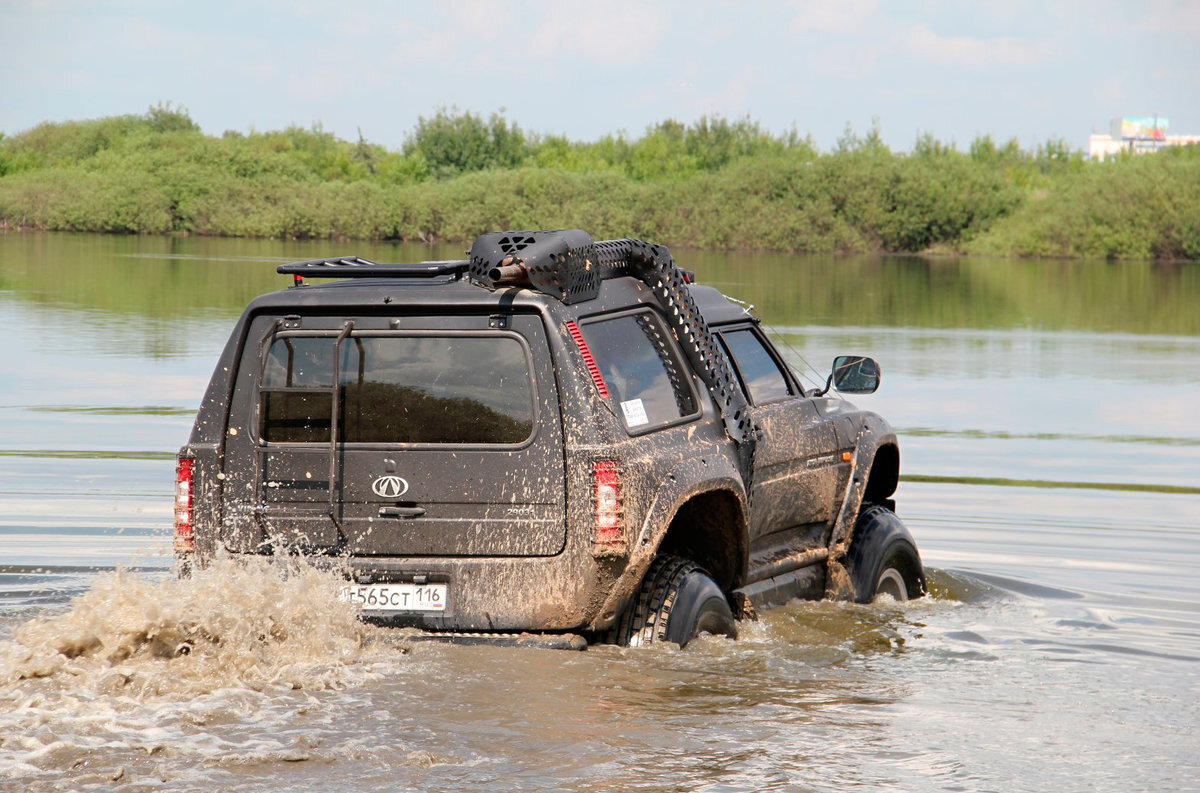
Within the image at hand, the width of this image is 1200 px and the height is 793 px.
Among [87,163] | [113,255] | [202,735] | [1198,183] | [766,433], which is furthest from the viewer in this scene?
[87,163]

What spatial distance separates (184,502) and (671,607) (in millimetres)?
1942

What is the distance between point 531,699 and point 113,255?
52264mm

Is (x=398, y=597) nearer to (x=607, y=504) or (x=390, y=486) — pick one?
(x=390, y=486)

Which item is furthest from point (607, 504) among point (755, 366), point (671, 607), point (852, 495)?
point (852, 495)

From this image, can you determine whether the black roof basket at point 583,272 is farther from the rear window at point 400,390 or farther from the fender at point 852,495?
the fender at point 852,495

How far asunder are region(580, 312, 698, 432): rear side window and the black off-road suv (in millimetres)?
14

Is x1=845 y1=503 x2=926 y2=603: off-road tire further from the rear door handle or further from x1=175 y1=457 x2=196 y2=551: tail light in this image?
x1=175 y1=457 x2=196 y2=551: tail light

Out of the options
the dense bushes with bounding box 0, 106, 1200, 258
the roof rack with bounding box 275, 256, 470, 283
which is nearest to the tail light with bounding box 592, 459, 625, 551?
the roof rack with bounding box 275, 256, 470, 283

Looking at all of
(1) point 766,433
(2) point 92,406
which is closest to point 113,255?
(2) point 92,406

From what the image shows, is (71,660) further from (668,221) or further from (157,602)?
(668,221)

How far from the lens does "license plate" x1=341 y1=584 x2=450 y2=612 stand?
6.01 m

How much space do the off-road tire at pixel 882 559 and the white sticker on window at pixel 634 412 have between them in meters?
2.27

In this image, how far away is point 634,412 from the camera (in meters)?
6.34

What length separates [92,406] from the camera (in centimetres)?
1681
